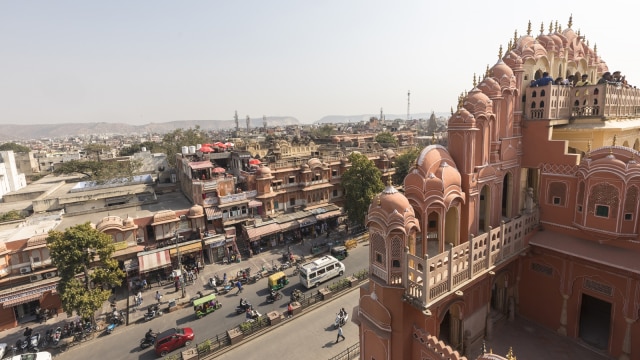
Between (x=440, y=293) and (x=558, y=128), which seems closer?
(x=440, y=293)

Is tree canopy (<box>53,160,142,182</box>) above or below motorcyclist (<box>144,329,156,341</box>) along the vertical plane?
above

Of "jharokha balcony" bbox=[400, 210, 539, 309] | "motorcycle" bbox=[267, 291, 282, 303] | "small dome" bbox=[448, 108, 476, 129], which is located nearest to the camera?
"jharokha balcony" bbox=[400, 210, 539, 309]

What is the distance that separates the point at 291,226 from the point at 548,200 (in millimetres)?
26905

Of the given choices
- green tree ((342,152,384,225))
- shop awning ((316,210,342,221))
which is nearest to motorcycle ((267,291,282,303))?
green tree ((342,152,384,225))

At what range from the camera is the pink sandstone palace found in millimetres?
11992

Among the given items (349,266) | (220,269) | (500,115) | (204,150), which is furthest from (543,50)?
(204,150)

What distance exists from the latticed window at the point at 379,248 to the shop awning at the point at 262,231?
24.2m

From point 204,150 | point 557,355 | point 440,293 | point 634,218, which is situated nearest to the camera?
point 440,293

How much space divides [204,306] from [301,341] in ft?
29.1

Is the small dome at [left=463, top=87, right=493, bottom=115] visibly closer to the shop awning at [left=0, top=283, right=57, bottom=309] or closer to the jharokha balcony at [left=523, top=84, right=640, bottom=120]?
the jharokha balcony at [left=523, top=84, right=640, bottom=120]

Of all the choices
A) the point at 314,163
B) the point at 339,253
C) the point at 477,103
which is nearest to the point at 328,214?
the point at 314,163

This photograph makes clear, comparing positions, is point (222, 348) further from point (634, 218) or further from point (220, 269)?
point (634, 218)

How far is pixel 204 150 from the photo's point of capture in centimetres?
4806

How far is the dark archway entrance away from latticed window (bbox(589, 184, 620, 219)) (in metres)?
4.89
